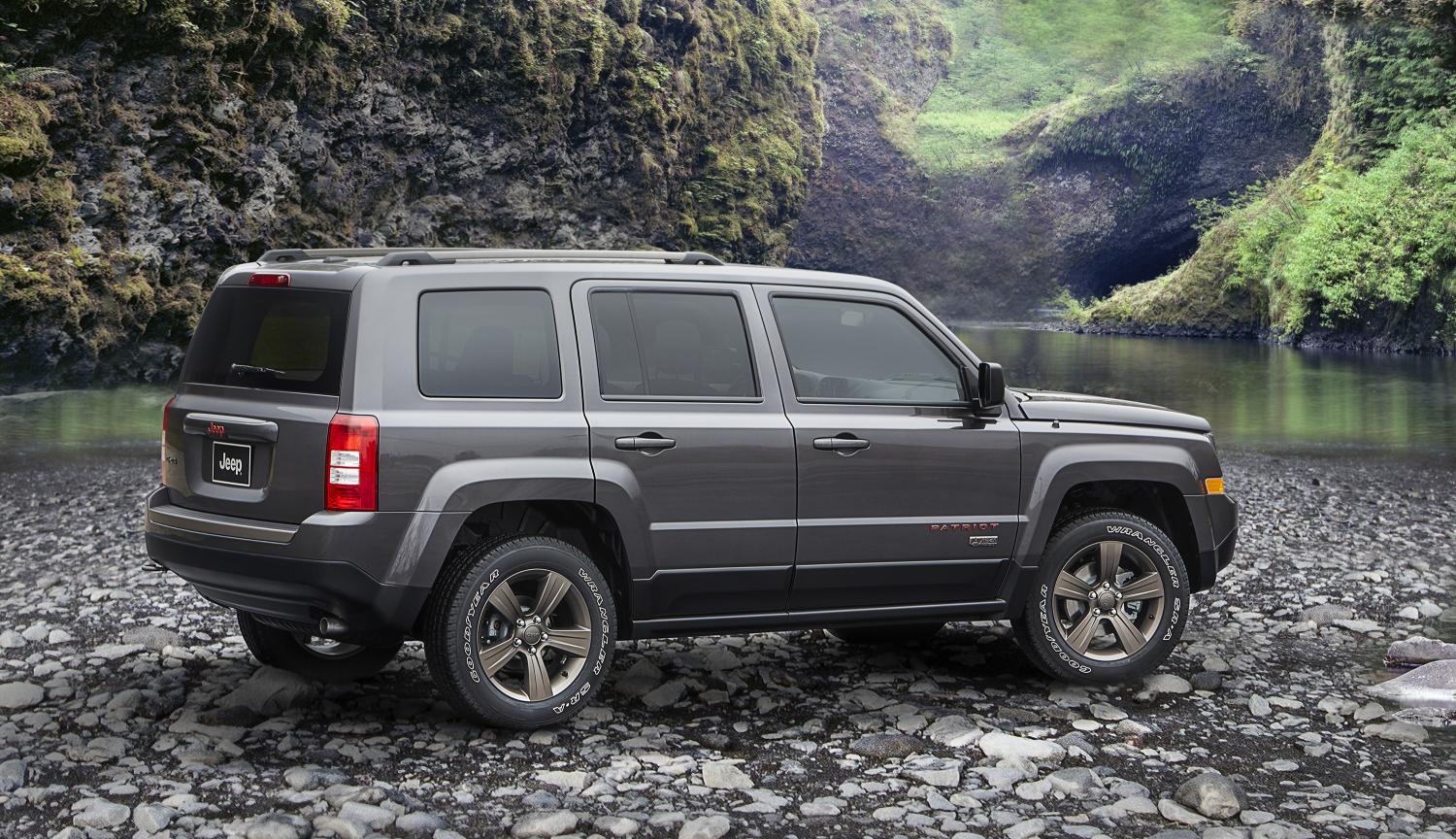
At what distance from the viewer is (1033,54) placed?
387 ft

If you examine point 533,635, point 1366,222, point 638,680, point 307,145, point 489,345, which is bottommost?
point 638,680

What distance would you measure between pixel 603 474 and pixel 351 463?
105 cm

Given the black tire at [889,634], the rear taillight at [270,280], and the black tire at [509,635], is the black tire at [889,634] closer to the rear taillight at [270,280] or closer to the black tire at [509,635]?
the black tire at [509,635]

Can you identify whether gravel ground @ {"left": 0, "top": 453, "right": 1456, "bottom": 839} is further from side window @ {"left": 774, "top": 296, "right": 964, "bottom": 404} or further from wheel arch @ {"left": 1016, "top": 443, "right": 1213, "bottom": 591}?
side window @ {"left": 774, "top": 296, "right": 964, "bottom": 404}

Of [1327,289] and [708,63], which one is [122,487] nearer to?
[708,63]

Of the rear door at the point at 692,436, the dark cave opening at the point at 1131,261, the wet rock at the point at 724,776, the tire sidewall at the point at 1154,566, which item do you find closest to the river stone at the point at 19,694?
the rear door at the point at 692,436

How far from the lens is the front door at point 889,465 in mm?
6629

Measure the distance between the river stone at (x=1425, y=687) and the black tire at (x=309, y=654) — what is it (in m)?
4.79

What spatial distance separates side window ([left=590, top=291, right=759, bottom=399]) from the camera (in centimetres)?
638

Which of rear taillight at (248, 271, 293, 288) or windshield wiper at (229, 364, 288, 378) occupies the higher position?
rear taillight at (248, 271, 293, 288)

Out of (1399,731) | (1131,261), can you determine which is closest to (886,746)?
(1399,731)

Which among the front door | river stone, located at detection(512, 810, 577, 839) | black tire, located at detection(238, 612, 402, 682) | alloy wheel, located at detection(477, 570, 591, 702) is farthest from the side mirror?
black tire, located at detection(238, 612, 402, 682)

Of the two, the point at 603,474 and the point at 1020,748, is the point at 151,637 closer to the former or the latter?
the point at 603,474

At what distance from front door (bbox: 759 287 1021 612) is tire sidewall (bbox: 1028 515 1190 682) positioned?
28 cm
